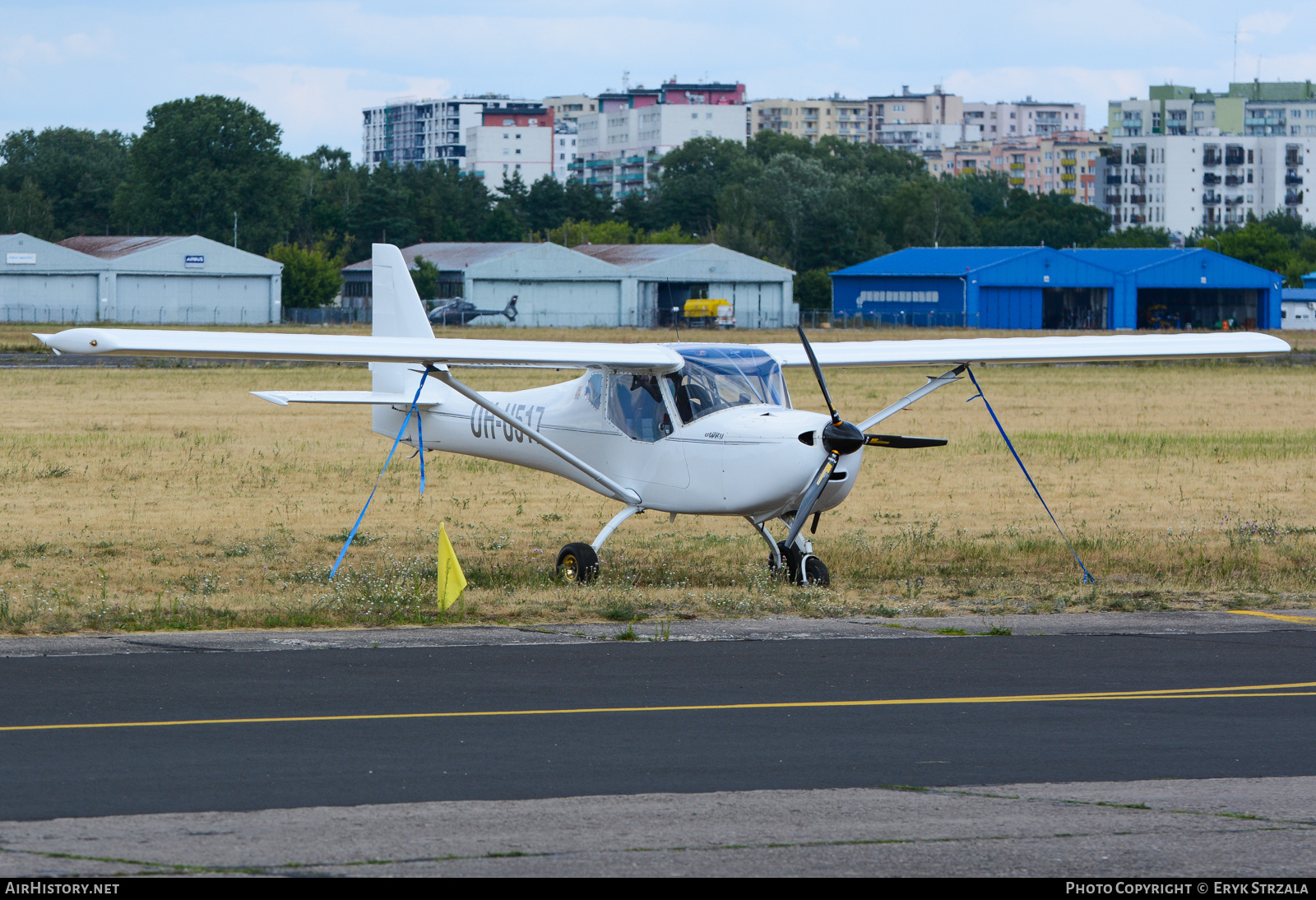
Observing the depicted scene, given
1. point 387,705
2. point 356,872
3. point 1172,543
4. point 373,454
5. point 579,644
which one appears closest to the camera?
point 356,872

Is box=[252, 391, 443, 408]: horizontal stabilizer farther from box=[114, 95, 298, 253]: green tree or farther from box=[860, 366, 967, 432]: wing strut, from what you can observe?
box=[114, 95, 298, 253]: green tree

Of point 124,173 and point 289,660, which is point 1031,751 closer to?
point 289,660

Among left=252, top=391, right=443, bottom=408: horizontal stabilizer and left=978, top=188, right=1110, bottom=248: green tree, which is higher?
left=978, top=188, right=1110, bottom=248: green tree

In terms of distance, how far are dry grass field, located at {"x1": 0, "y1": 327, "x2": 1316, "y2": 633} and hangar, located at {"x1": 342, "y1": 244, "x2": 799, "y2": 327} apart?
6449cm

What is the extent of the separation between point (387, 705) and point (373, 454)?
19.5m

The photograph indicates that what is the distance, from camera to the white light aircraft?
14.8m

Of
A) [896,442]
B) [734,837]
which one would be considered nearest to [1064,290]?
[896,442]

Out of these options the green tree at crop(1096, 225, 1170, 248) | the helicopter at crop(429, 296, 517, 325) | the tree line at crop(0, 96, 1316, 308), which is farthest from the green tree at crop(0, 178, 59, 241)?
the green tree at crop(1096, 225, 1170, 248)

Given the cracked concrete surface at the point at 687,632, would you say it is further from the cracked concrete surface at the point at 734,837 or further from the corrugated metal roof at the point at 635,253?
the corrugated metal roof at the point at 635,253

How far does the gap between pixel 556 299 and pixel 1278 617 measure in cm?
9005

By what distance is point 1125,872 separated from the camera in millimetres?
6570

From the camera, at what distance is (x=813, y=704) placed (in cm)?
1029

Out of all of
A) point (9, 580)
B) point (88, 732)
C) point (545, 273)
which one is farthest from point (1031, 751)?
point (545, 273)

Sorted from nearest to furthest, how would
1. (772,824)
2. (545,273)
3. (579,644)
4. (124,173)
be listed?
(772,824), (579,644), (545,273), (124,173)
